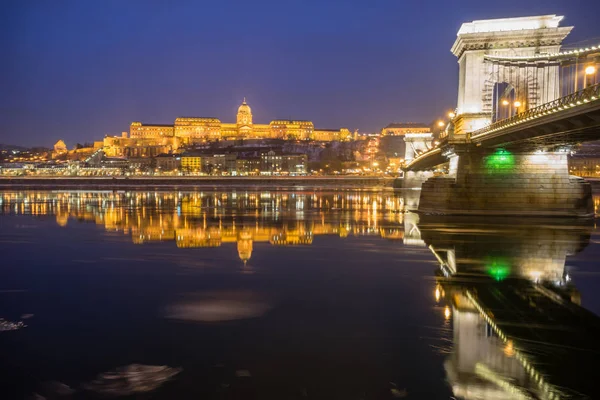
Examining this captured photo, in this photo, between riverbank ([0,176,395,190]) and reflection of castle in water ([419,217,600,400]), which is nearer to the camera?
reflection of castle in water ([419,217,600,400])

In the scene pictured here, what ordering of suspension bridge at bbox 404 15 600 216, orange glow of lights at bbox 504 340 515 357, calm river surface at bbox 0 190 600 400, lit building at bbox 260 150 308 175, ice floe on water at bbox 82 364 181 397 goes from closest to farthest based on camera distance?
ice floe on water at bbox 82 364 181 397 → calm river surface at bbox 0 190 600 400 → orange glow of lights at bbox 504 340 515 357 → suspension bridge at bbox 404 15 600 216 → lit building at bbox 260 150 308 175

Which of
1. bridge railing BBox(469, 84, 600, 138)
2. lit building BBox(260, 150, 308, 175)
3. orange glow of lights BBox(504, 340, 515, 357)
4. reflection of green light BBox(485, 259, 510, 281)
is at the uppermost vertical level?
lit building BBox(260, 150, 308, 175)

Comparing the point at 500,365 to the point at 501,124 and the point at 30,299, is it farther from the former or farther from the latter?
the point at 501,124

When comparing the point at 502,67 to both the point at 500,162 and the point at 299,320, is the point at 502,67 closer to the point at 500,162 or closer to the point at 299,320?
the point at 500,162

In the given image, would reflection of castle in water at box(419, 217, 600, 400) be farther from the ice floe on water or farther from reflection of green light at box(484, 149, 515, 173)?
reflection of green light at box(484, 149, 515, 173)

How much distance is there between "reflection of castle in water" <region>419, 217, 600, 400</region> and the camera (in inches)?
282

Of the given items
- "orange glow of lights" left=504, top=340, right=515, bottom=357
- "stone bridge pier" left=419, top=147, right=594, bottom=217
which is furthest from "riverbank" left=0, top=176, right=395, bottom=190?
"orange glow of lights" left=504, top=340, right=515, bottom=357

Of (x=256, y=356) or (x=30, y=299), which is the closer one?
(x=256, y=356)

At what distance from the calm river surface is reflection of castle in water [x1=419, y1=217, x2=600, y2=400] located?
0.04 m

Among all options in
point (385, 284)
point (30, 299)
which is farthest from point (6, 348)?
point (385, 284)

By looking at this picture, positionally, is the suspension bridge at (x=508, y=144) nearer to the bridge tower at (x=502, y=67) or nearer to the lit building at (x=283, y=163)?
the bridge tower at (x=502, y=67)

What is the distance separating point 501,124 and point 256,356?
2326 cm

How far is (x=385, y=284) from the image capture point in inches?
523

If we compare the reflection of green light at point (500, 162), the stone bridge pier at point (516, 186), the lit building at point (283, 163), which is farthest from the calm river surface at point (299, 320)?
the lit building at point (283, 163)
